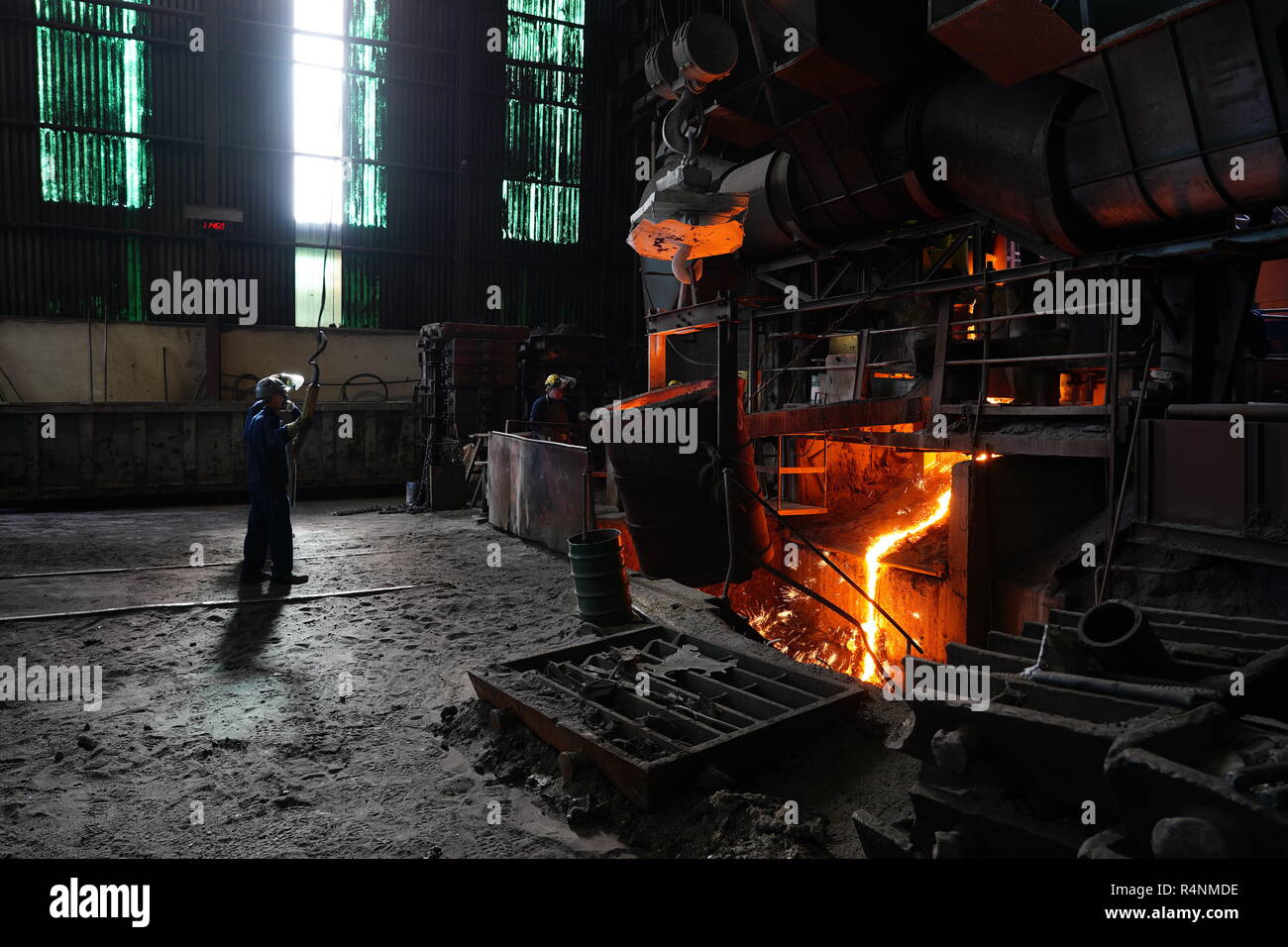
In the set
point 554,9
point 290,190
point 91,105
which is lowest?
point 290,190

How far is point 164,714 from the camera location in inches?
154

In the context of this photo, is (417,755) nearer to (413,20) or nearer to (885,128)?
(885,128)

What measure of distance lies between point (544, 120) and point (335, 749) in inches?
695

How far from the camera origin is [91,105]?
15117 millimetres

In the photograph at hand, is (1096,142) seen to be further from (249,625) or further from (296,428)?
(249,625)

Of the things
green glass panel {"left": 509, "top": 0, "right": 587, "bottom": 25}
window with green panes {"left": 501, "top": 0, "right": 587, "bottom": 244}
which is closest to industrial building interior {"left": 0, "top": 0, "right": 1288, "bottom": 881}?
window with green panes {"left": 501, "top": 0, "right": 587, "bottom": 244}

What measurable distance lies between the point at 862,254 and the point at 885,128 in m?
1.80

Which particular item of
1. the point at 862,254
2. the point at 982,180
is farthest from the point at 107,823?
the point at 862,254
